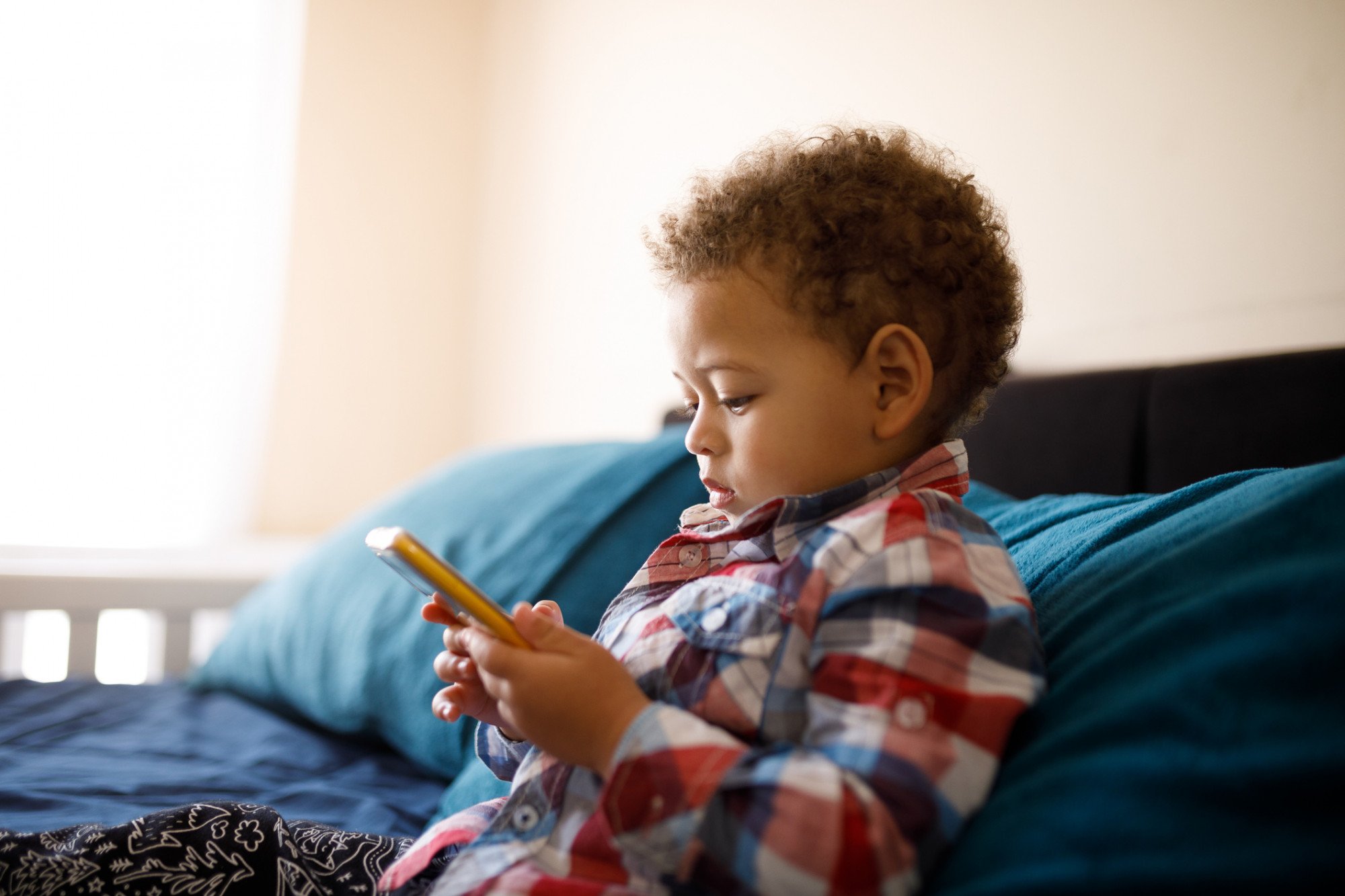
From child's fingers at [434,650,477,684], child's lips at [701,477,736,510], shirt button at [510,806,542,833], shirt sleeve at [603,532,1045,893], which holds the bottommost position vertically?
shirt button at [510,806,542,833]

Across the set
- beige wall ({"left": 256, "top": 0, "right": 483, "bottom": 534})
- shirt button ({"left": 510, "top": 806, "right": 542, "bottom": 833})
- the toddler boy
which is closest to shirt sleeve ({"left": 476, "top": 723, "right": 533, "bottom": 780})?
the toddler boy

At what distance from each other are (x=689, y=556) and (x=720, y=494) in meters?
0.06

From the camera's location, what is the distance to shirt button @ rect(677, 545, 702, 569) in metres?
A: 0.72

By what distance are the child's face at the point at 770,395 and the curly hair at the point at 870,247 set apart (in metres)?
0.02

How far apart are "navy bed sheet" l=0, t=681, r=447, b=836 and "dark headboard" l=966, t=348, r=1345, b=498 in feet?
2.34

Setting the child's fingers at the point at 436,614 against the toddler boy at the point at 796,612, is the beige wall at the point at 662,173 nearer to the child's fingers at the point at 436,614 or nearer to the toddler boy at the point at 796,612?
the toddler boy at the point at 796,612

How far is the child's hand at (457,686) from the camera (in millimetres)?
649

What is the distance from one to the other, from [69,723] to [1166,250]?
1388mm

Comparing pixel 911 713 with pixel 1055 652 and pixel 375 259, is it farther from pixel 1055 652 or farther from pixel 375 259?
pixel 375 259

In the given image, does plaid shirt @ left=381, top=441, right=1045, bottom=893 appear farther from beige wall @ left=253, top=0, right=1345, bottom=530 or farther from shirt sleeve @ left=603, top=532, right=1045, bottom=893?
beige wall @ left=253, top=0, right=1345, bottom=530

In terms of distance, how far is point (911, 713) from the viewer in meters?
0.49

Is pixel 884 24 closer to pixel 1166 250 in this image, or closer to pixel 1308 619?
pixel 1166 250

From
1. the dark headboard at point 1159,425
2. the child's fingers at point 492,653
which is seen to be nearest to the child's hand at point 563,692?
the child's fingers at point 492,653

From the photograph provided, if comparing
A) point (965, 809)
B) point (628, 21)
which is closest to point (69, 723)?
point (965, 809)
